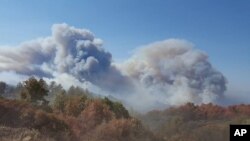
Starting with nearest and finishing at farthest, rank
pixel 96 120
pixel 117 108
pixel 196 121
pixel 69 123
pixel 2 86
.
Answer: pixel 69 123, pixel 96 120, pixel 117 108, pixel 196 121, pixel 2 86

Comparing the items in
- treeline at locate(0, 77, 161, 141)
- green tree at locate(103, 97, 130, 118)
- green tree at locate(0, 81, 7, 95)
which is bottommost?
treeline at locate(0, 77, 161, 141)

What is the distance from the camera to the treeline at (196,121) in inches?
3507

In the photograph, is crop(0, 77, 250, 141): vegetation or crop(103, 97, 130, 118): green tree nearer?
crop(0, 77, 250, 141): vegetation

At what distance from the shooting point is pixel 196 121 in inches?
4134

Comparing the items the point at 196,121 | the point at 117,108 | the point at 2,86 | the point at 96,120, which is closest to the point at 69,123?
the point at 96,120

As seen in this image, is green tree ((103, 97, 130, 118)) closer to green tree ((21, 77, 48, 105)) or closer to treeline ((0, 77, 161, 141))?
treeline ((0, 77, 161, 141))

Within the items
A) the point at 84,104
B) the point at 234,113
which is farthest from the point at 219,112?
the point at 84,104

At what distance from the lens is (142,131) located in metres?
67.7

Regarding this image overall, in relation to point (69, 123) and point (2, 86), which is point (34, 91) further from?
point (2, 86)

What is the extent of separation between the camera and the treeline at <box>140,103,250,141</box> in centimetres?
8909

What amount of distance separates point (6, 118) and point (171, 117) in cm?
5213

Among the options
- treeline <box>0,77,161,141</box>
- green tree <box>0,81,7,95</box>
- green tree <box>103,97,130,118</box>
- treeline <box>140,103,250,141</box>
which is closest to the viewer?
treeline <box>0,77,161,141</box>

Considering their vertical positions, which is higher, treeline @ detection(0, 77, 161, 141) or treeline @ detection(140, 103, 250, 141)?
treeline @ detection(140, 103, 250, 141)

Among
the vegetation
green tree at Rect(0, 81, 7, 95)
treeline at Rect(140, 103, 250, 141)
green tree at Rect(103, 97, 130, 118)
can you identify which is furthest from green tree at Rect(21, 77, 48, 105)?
green tree at Rect(0, 81, 7, 95)
